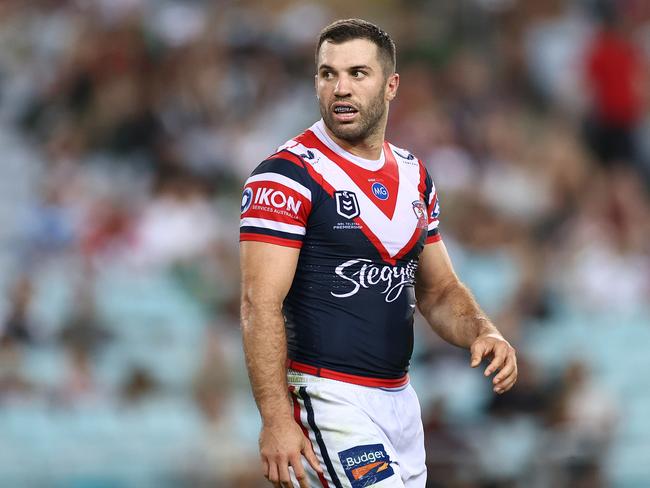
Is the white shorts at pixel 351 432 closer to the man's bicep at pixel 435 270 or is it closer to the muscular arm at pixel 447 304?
the muscular arm at pixel 447 304

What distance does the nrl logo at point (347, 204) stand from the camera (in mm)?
4266

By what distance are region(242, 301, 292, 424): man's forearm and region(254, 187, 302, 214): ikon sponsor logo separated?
366 mm

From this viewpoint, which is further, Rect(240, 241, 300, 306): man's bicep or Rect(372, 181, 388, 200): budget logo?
Rect(372, 181, 388, 200): budget logo

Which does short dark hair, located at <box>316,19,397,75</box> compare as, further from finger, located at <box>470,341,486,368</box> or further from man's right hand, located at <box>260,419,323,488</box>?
man's right hand, located at <box>260,419,323,488</box>

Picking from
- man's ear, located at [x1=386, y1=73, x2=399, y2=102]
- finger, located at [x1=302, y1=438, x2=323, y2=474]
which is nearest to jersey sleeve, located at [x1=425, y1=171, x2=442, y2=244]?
man's ear, located at [x1=386, y1=73, x2=399, y2=102]

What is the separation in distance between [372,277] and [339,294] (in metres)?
0.15

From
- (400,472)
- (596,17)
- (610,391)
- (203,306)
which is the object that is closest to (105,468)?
(203,306)

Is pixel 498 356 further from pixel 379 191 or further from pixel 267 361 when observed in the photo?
pixel 267 361

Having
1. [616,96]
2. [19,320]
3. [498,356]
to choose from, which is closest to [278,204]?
[498,356]

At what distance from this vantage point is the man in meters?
4.08

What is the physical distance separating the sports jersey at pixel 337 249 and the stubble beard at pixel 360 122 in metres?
0.07

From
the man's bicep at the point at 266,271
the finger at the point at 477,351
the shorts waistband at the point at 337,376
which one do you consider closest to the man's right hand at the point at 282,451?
the shorts waistband at the point at 337,376

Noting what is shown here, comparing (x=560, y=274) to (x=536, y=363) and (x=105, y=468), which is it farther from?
(x=105, y=468)

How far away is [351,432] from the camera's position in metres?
4.21
